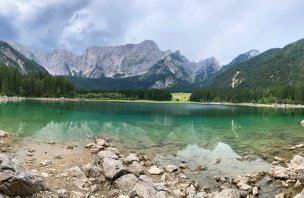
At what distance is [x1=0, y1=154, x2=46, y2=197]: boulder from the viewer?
60.2 feet

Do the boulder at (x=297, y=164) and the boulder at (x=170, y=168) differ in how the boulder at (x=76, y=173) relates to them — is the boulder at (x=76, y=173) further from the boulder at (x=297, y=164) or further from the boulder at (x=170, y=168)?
the boulder at (x=297, y=164)

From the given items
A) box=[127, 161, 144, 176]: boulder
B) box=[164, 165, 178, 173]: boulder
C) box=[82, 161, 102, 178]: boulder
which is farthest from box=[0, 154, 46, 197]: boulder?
box=[164, 165, 178, 173]: boulder

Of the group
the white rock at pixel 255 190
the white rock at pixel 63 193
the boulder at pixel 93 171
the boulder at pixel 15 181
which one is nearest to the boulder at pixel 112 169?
the boulder at pixel 93 171

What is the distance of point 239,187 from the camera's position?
1112 inches

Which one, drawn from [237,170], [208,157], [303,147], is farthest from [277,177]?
[303,147]

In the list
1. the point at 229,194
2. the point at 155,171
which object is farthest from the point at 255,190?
the point at 155,171

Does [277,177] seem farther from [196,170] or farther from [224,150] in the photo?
[224,150]

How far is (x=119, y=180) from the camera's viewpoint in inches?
1009

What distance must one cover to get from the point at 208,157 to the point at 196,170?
7.34 metres

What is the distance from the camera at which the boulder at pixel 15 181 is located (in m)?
18.3

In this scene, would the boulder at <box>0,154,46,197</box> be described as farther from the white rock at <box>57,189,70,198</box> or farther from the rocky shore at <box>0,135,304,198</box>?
the white rock at <box>57,189,70,198</box>

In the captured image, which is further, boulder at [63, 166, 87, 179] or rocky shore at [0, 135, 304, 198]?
boulder at [63, 166, 87, 179]

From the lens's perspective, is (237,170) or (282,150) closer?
(237,170)

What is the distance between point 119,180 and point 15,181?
8882 millimetres
